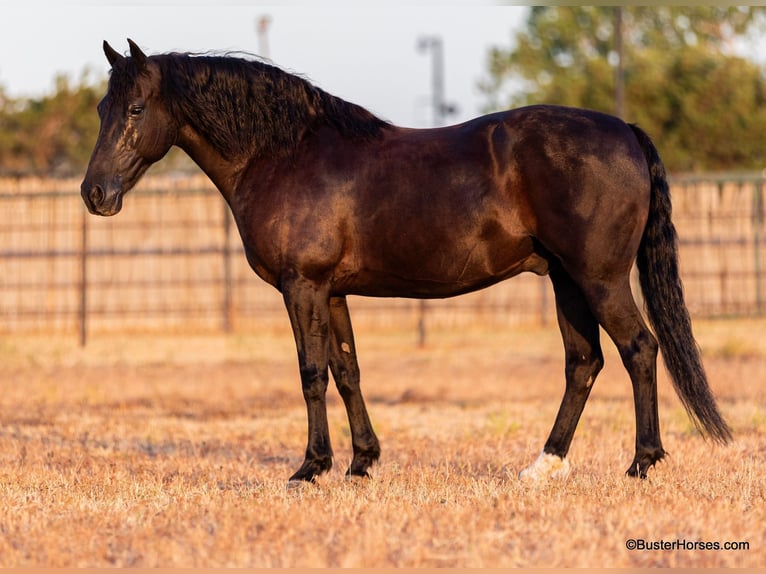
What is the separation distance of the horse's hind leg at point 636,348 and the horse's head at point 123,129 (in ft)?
8.70

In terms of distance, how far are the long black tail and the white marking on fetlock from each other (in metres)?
0.77

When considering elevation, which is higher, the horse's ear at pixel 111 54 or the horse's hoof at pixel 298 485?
the horse's ear at pixel 111 54

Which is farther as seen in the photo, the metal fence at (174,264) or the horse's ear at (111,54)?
the metal fence at (174,264)

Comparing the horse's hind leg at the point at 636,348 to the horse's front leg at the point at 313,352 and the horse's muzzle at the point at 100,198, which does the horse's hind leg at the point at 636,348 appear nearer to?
the horse's front leg at the point at 313,352

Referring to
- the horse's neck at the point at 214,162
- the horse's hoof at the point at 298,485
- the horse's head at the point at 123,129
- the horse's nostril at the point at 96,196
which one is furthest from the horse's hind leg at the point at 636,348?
the horse's nostril at the point at 96,196

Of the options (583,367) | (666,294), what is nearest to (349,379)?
(583,367)

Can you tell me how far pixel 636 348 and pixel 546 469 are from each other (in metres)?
0.85

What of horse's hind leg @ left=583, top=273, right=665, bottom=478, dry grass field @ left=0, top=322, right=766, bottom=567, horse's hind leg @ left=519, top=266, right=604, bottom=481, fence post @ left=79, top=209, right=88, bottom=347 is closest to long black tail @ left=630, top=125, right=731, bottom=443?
horse's hind leg @ left=583, top=273, right=665, bottom=478

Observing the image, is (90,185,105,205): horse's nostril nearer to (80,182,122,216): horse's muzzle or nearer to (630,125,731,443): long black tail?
(80,182,122,216): horse's muzzle

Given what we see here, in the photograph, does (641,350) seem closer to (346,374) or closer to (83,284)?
(346,374)

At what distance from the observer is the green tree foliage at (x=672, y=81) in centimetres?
3425

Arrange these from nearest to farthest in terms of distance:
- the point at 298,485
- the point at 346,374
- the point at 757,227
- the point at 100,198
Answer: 1. the point at 298,485
2. the point at 100,198
3. the point at 346,374
4. the point at 757,227

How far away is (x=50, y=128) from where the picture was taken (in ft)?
108

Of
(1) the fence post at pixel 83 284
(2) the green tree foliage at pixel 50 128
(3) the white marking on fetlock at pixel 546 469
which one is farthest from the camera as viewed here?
(2) the green tree foliage at pixel 50 128
